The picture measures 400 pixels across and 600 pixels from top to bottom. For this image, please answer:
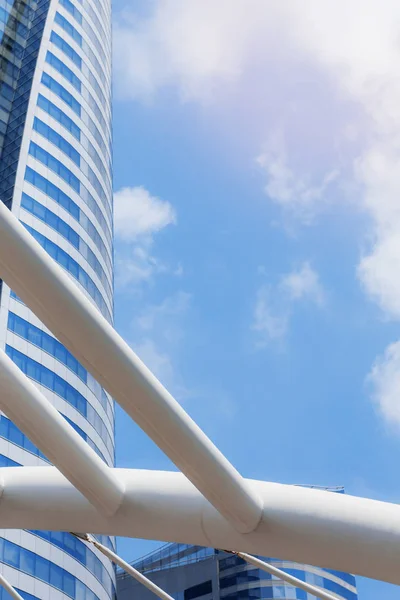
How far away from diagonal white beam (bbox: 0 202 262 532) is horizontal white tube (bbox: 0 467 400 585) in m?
0.80

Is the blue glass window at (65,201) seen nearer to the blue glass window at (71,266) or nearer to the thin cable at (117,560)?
the blue glass window at (71,266)

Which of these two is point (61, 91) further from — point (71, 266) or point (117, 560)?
point (117, 560)

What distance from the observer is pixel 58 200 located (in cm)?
5816

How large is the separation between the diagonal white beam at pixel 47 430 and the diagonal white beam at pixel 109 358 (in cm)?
106

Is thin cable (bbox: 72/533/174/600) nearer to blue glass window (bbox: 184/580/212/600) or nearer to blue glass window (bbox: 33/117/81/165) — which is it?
blue glass window (bbox: 33/117/81/165)

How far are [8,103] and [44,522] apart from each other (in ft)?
183

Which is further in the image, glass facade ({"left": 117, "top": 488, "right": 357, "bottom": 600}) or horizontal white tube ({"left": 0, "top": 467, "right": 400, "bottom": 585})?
glass facade ({"left": 117, "top": 488, "right": 357, "bottom": 600})

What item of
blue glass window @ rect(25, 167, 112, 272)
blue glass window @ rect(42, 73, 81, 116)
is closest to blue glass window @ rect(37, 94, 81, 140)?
blue glass window @ rect(42, 73, 81, 116)

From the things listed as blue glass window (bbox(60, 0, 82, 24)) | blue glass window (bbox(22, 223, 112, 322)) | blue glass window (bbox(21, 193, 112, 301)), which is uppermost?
blue glass window (bbox(60, 0, 82, 24))

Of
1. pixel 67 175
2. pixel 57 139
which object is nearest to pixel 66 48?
pixel 57 139

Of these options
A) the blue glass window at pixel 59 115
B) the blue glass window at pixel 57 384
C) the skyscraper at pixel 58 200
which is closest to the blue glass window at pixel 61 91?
the skyscraper at pixel 58 200

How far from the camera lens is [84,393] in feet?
176

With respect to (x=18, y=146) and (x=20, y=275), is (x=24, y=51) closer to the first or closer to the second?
(x=18, y=146)

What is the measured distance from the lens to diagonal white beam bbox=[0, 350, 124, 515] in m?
8.32
